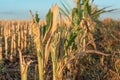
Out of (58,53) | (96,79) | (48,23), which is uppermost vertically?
(48,23)

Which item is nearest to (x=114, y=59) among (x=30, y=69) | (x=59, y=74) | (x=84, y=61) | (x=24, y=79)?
(x=84, y=61)

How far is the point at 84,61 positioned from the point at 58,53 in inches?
45.1

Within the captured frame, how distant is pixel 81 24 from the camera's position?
459 centimetres

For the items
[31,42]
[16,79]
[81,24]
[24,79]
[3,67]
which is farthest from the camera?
[31,42]

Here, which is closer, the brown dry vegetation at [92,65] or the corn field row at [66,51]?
the corn field row at [66,51]

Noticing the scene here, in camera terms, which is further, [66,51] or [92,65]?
[92,65]

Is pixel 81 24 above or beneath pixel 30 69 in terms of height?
above

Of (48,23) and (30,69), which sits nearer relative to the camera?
(48,23)

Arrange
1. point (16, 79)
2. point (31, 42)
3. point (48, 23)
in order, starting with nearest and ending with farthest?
point (48, 23) → point (16, 79) → point (31, 42)

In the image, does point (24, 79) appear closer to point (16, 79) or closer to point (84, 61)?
point (16, 79)

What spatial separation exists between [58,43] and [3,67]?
1.21 metres

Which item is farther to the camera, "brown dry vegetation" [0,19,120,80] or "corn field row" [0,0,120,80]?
"brown dry vegetation" [0,19,120,80]

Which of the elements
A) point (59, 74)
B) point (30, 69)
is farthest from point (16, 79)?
point (59, 74)

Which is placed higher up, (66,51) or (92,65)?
(66,51)
